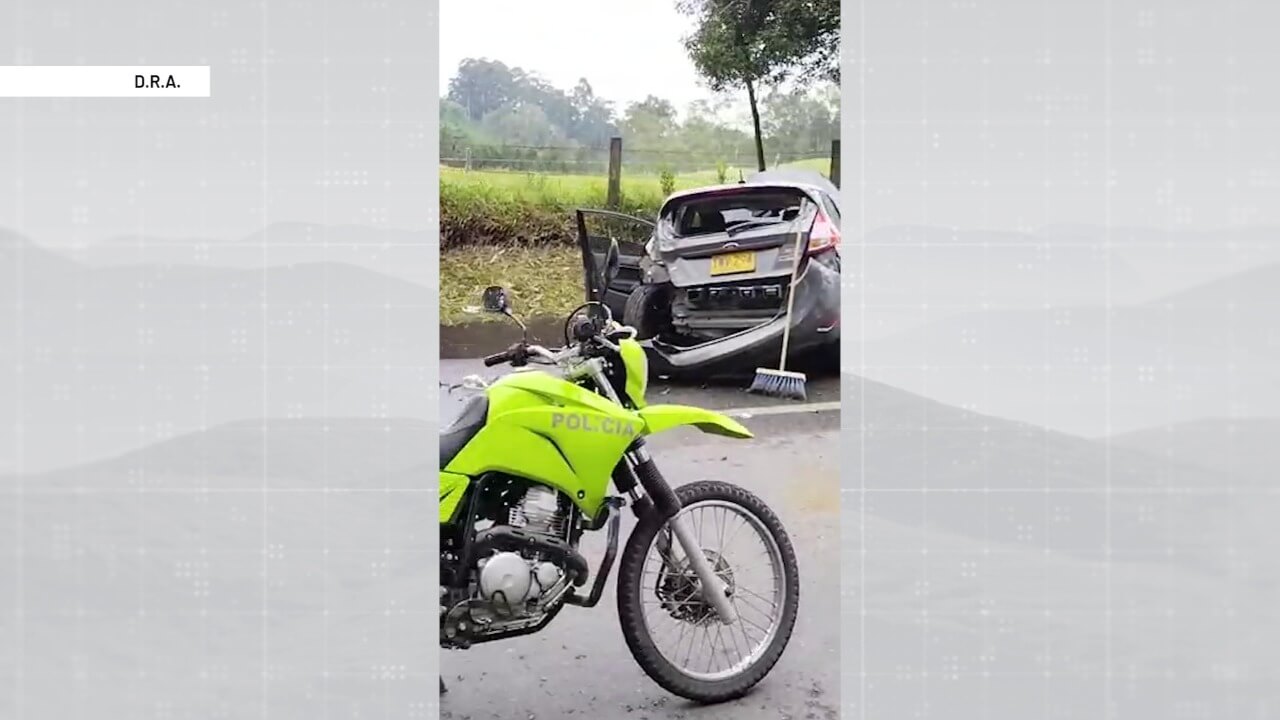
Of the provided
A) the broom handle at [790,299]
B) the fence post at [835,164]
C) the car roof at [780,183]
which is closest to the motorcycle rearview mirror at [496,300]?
the car roof at [780,183]

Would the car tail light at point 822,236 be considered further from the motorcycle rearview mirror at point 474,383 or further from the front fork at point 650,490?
the motorcycle rearview mirror at point 474,383

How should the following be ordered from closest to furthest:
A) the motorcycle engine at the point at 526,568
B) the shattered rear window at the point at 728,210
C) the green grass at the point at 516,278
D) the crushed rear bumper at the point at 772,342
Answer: the motorcycle engine at the point at 526,568, the green grass at the point at 516,278, the crushed rear bumper at the point at 772,342, the shattered rear window at the point at 728,210

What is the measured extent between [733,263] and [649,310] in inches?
10.9

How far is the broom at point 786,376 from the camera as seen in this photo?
122 inches

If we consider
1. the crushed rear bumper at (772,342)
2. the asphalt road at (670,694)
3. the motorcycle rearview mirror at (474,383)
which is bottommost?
the asphalt road at (670,694)

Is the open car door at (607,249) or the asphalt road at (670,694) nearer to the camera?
the asphalt road at (670,694)

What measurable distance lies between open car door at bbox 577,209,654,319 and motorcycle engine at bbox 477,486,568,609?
0.60m

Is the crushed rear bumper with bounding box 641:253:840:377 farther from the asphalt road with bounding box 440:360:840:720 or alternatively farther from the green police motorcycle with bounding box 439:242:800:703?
the green police motorcycle with bounding box 439:242:800:703

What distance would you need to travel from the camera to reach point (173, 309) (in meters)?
2.78

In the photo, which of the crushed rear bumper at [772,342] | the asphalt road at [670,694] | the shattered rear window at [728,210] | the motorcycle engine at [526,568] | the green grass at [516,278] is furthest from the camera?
the shattered rear window at [728,210]

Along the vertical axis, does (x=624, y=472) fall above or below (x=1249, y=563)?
above

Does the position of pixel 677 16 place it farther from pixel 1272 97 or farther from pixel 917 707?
pixel 917 707

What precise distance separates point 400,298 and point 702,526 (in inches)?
32.8

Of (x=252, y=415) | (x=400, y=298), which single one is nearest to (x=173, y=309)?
(x=252, y=415)
